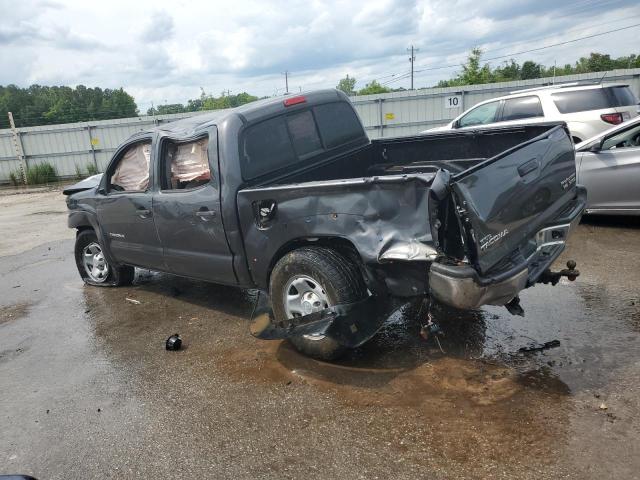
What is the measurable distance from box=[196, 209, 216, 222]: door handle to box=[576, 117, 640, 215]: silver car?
17.0ft

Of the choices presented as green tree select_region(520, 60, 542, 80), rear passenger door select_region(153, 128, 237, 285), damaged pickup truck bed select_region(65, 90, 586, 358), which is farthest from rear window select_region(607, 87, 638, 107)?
green tree select_region(520, 60, 542, 80)

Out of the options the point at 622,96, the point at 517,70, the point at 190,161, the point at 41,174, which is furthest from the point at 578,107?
the point at 517,70

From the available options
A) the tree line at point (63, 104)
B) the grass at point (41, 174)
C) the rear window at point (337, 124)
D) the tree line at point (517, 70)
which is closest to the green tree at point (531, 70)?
the tree line at point (517, 70)

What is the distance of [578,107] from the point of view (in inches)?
367

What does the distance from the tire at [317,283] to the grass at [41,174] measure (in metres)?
23.1

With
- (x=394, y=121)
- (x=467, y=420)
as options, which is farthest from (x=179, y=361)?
(x=394, y=121)

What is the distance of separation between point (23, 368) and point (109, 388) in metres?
1.12

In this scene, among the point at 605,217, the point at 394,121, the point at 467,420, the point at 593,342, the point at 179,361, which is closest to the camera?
the point at 467,420

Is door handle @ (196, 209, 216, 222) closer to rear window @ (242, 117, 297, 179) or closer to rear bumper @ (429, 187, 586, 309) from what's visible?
rear window @ (242, 117, 297, 179)

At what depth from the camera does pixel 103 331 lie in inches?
205

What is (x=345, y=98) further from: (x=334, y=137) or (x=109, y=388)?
(x=109, y=388)

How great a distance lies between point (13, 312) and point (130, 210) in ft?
7.19

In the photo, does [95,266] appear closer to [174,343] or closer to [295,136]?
[174,343]

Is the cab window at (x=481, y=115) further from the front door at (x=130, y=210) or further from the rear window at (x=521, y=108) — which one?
the front door at (x=130, y=210)
